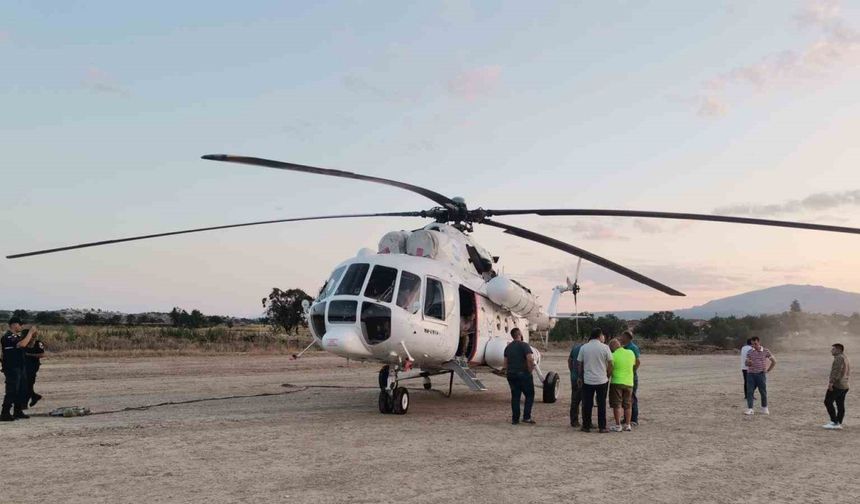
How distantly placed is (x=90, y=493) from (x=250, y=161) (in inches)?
195

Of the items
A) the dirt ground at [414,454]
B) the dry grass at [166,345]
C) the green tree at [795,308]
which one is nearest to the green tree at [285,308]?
the dry grass at [166,345]

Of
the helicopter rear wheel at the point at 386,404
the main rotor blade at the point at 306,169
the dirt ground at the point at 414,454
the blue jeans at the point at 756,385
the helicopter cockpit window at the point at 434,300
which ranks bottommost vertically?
the dirt ground at the point at 414,454

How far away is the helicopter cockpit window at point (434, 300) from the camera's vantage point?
12.6m

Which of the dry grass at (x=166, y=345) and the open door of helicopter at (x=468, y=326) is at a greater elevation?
the open door of helicopter at (x=468, y=326)

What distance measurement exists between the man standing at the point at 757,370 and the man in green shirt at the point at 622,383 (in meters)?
3.79

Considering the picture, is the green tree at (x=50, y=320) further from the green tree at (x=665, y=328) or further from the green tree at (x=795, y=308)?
the green tree at (x=795, y=308)

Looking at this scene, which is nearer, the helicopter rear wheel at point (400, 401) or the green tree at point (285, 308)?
the helicopter rear wheel at point (400, 401)

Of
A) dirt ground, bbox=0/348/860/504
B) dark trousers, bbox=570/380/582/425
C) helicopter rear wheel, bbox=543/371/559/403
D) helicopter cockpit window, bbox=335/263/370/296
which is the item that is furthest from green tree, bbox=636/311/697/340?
helicopter cockpit window, bbox=335/263/370/296

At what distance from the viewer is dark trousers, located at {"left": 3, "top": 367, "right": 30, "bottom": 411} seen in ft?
37.9

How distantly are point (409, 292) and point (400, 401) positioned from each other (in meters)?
2.18

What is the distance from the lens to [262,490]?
22.1ft

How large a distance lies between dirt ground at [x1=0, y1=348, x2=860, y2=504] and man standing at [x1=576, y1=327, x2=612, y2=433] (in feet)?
1.31

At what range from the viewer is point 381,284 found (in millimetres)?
12078

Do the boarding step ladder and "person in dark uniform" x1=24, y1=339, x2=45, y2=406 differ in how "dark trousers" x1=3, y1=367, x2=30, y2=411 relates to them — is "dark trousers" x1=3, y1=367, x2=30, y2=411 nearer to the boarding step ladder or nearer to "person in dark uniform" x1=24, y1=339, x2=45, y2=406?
"person in dark uniform" x1=24, y1=339, x2=45, y2=406
